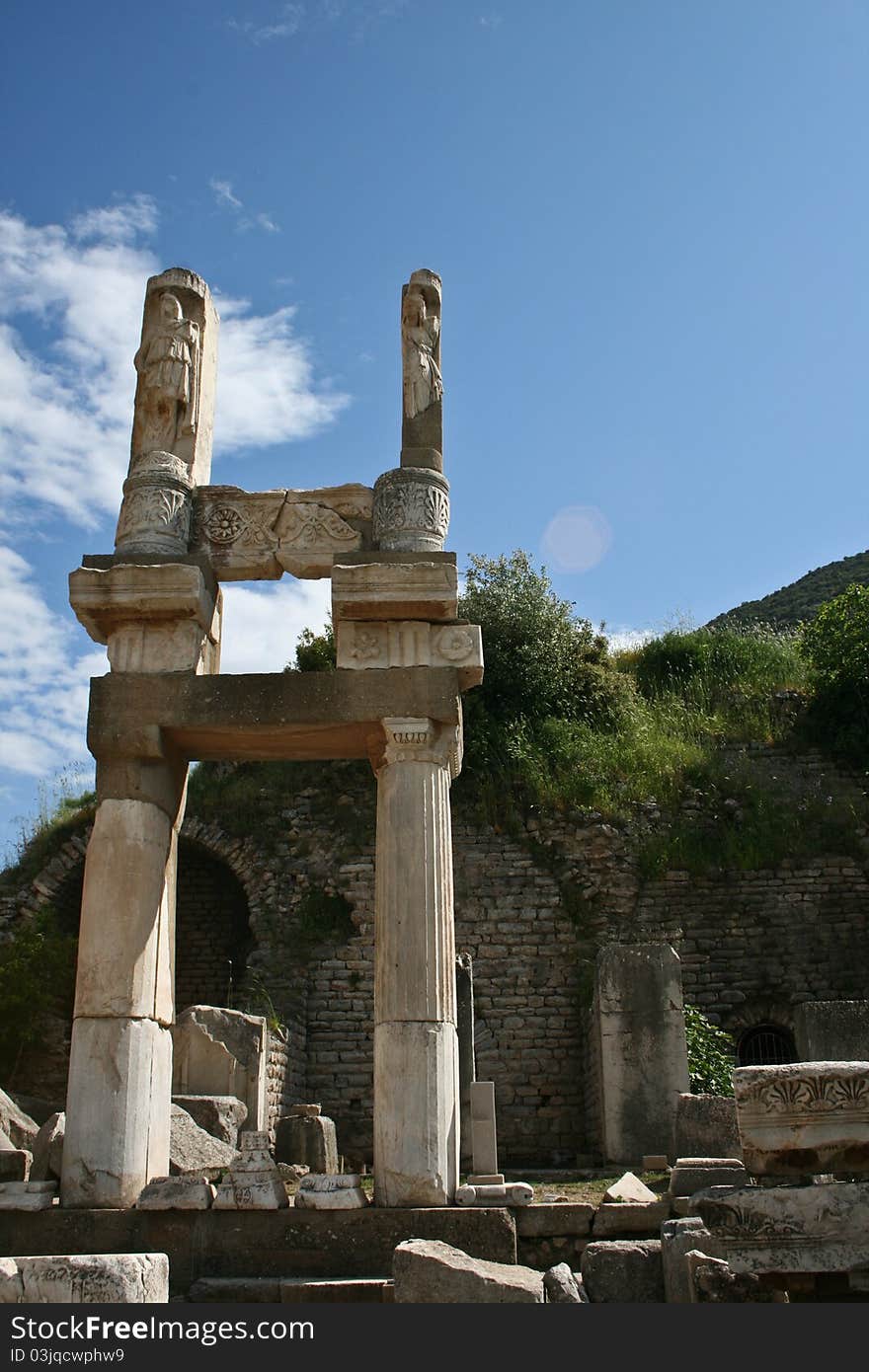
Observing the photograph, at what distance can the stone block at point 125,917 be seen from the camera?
7777mm

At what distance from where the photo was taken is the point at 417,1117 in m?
7.41

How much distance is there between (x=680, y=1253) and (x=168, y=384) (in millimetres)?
6730

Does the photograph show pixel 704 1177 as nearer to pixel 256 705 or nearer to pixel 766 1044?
pixel 256 705

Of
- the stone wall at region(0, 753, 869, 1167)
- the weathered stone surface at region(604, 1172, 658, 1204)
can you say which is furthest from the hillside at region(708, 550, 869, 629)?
the weathered stone surface at region(604, 1172, 658, 1204)

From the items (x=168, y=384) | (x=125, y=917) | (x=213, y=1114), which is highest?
(x=168, y=384)

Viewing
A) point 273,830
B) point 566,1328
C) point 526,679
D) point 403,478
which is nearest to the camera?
point 566,1328

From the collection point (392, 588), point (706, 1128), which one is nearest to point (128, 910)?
point (392, 588)

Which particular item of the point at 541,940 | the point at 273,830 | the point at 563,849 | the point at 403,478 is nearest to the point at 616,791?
the point at 563,849

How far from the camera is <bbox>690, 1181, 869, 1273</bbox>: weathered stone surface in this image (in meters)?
5.48

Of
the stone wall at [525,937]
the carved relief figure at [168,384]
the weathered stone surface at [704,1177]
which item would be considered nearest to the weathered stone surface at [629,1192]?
the weathered stone surface at [704,1177]

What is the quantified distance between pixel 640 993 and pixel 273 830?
24.8 feet

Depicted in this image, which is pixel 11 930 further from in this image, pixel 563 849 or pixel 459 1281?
pixel 459 1281

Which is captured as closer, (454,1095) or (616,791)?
(454,1095)

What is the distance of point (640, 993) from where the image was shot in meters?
13.0
